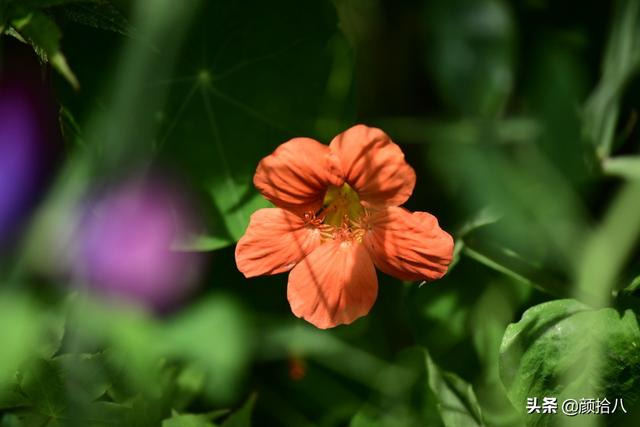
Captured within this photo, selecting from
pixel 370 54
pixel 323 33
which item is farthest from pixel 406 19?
pixel 323 33

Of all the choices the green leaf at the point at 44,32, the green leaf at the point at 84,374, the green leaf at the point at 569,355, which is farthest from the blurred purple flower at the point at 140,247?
the green leaf at the point at 569,355

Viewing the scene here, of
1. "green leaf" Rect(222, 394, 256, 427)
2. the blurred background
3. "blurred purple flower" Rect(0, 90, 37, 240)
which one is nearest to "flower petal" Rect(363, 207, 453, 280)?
the blurred background

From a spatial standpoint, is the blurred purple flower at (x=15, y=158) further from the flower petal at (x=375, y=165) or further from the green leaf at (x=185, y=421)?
the flower petal at (x=375, y=165)

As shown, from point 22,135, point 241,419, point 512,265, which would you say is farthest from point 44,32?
point 512,265

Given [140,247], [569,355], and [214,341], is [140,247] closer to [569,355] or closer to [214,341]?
[214,341]

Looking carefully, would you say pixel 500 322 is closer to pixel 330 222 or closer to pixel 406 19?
pixel 330 222
